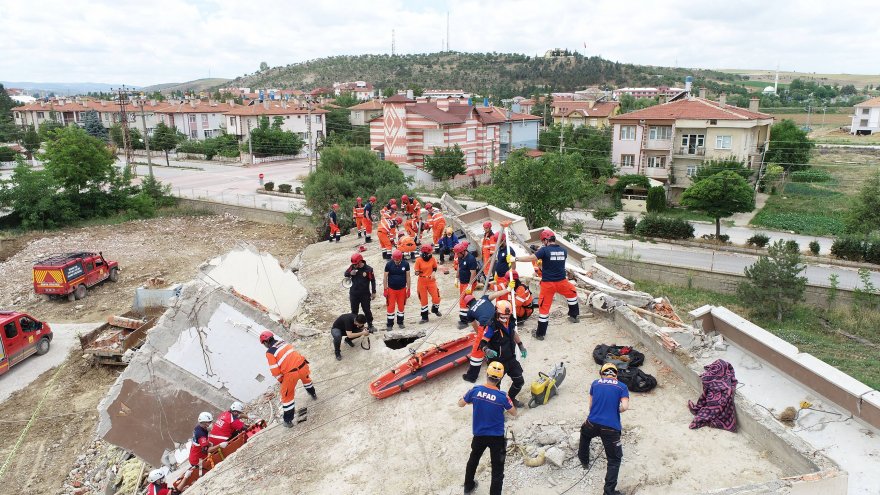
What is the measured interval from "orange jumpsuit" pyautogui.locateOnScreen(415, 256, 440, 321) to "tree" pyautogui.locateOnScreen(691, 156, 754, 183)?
103 feet

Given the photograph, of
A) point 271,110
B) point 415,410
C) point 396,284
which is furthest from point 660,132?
point 271,110

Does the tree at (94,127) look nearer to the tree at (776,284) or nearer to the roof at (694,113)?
the roof at (694,113)

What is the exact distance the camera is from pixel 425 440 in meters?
7.53

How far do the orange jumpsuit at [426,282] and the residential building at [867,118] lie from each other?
87.7 m

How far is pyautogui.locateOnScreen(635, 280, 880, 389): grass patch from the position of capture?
17422 millimetres

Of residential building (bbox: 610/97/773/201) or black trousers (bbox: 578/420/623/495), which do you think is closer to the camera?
black trousers (bbox: 578/420/623/495)

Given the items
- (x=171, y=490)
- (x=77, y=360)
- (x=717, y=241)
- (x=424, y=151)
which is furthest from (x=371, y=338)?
(x=424, y=151)

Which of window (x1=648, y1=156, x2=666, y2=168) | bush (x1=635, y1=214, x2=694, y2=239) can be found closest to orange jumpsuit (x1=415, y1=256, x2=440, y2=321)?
bush (x1=635, y1=214, x2=694, y2=239)

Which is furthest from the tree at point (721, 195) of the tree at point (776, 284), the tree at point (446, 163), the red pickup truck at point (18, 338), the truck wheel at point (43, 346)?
the red pickup truck at point (18, 338)

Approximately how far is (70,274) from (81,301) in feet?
4.05

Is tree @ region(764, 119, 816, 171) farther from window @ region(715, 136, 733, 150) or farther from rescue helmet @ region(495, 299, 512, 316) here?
rescue helmet @ region(495, 299, 512, 316)

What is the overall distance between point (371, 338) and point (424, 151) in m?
40.4

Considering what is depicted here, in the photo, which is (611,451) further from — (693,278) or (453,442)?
(693,278)

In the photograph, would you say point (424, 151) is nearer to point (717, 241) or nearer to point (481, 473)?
point (717, 241)
